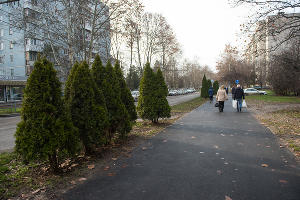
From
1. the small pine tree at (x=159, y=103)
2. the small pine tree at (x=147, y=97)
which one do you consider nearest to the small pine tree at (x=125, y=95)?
the small pine tree at (x=147, y=97)

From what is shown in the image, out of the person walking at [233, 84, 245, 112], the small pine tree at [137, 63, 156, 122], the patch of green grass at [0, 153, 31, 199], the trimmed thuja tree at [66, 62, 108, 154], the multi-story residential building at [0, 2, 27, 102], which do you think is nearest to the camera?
the patch of green grass at [0, 153, 31, 199]

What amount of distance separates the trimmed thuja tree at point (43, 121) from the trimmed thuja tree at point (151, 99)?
5.58 metres

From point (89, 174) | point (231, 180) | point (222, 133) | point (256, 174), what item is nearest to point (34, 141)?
point (89, 174)

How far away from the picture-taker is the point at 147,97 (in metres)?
9.84

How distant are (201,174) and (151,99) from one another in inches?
228

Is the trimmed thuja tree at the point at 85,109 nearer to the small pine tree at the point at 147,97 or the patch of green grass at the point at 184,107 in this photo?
the small pine tree at the point at 147,97

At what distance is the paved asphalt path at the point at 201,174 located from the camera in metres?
3.48

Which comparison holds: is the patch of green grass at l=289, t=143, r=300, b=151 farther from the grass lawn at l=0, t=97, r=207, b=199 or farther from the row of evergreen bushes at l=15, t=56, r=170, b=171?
the row of evergreen bushes at l=15, t=56, r=170, b=171

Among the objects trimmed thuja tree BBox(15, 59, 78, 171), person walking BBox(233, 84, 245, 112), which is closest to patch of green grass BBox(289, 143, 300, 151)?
trimmed thuja tree BBox(15, 59, 78, 171)

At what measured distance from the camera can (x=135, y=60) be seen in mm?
39562

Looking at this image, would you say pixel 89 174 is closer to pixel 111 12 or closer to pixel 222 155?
pixel 222 155

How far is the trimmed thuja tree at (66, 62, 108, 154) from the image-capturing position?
5098 mm

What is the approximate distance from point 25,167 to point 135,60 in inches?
1399

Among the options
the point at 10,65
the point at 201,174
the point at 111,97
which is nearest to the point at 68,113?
the point at 111,97
